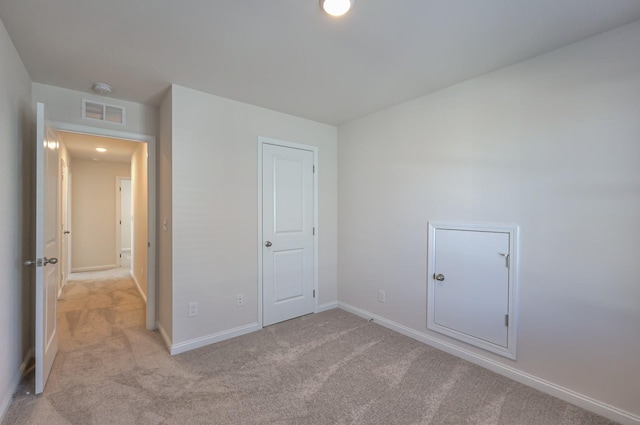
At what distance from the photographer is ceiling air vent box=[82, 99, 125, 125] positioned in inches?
105

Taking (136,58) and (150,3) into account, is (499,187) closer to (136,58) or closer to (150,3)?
(150,3)

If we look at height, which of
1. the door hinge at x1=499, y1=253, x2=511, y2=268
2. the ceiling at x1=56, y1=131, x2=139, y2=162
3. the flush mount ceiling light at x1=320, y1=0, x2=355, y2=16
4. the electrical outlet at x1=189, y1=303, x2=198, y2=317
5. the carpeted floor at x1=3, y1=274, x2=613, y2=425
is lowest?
the carpeted floor at x1=3, y1=274, x2=613, y2=425

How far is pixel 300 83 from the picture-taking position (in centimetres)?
252

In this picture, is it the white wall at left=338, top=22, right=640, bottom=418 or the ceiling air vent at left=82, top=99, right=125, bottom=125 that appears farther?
the ceiling air vent at left=82, top=99, right=125, bottom=125

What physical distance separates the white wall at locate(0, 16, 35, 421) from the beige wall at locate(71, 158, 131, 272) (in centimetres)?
444

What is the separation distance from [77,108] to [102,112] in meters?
0.18

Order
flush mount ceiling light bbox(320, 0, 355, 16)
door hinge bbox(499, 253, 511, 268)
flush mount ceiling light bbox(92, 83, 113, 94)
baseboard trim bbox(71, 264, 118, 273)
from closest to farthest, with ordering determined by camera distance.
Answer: flush mount ceiling light bbox(320, 0, 355, 16)
door hinge bbox(499, 253, 511, 268)
flush mount ceiling light bbox(92, 83, 113, 94)
baseboard trim bbox(71, 264, 118, 273)

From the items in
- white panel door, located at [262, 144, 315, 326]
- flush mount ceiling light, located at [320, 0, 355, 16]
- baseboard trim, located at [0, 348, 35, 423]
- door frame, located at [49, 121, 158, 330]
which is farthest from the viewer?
white panel door, located at [262, 144, 315, 326]

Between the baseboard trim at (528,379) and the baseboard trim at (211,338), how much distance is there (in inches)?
57.5

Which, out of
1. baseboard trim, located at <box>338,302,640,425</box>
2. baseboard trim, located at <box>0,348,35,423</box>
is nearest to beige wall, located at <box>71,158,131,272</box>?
baseboard trim, located at <box>0,348,35,423</box>

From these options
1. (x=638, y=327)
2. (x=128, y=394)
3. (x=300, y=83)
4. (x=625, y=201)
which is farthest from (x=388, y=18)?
(x=128, y=394)

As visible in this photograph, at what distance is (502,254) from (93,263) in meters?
7.40

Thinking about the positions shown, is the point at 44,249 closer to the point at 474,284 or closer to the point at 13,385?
the point at 13,385

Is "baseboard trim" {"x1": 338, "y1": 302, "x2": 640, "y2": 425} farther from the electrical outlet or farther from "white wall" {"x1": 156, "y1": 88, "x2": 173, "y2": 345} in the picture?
"white wall" {"x1": 156, "y1": 88, "x2": 173, "y2": 345}
